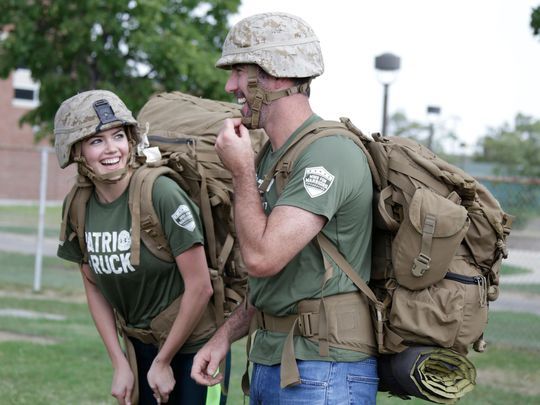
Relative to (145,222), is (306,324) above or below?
below

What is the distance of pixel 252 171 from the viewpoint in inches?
127

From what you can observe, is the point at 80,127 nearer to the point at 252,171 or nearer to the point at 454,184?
the point at 252,171

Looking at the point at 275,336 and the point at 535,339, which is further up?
the point at 275,336

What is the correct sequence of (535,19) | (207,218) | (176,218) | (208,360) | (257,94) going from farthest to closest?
1. (535,19)
2. (207,218)
3. (176,218)
4. (208,360)
5. (257,94)

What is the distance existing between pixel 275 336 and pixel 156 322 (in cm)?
108

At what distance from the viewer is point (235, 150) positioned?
10.7ft

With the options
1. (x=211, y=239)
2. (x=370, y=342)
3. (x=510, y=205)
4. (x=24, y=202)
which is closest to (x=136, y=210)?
(x=211, y=239)

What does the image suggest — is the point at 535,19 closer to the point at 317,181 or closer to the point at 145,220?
the point at 145,220

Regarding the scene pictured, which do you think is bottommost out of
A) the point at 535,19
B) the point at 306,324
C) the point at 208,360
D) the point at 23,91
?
the point at 23,91

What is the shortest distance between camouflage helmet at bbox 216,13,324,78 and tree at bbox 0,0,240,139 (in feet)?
44.0

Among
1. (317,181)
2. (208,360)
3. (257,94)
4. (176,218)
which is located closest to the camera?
(317,181)

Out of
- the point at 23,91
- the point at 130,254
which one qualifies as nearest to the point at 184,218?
the point at 130,254

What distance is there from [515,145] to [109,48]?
34003 mm

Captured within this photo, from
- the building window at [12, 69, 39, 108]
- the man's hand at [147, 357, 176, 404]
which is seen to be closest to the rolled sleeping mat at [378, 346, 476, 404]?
the man's hand at [147, 357, 176, 404]
